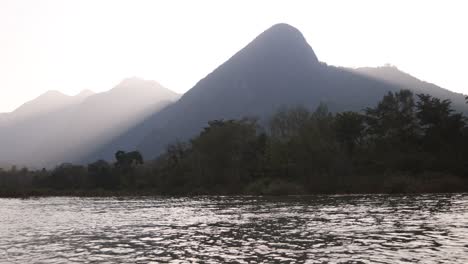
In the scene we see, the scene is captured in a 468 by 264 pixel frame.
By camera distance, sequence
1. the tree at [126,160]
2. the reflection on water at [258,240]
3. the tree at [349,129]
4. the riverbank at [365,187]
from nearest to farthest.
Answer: the reflection on water at [258,240]
the riverbank at [365,187]
the tree at [349,129]
the tree at [126,160]

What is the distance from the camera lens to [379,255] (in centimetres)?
1758

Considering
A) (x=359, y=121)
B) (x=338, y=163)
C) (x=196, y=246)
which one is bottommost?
(x=196, y=246)

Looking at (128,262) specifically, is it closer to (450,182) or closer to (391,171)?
(450,182)

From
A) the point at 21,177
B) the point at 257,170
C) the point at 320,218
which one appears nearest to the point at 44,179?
the point at 21,177

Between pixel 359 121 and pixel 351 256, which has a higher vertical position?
pixel 359 121

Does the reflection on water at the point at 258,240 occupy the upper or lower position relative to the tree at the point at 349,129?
lower

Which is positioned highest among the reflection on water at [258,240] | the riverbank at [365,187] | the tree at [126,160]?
the tree at [126,160]

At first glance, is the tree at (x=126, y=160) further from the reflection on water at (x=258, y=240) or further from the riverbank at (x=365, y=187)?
the reflection on water at (x=258, y=240)

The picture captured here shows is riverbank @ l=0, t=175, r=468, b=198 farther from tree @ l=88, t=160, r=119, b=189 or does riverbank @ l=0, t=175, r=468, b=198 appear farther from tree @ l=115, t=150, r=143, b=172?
tree @ l=115, t=150, r=143, b=172

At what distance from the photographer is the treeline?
7756 cm

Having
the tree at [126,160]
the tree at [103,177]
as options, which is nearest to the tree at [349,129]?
the tree at [126,160]

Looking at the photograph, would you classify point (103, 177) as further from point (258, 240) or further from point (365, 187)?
point (258, 240)

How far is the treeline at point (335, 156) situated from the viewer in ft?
254

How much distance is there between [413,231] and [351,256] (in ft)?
A: 27.4
